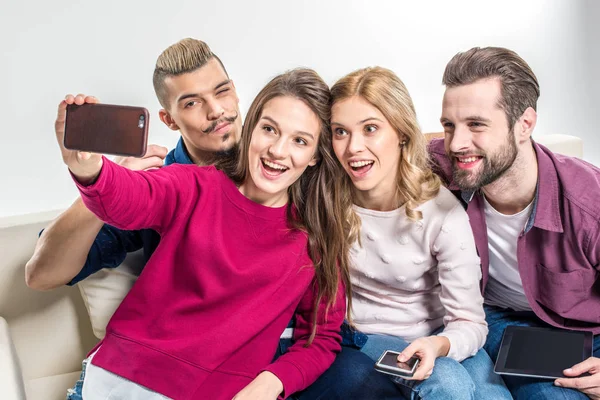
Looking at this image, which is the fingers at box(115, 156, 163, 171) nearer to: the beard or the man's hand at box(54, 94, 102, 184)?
the man's hand at box(54, 94, 102, 184)

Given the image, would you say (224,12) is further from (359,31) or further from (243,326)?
(243,326)

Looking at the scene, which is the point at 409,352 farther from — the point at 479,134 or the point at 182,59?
the point at 182,59

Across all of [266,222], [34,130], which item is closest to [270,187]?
[266,222]

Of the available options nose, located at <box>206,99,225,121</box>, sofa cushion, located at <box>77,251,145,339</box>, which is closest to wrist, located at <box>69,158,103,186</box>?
sofa cushion, located at <box>77,251,145,339</box>

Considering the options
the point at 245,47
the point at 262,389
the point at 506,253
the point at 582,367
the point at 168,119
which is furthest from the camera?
the point at 245,47

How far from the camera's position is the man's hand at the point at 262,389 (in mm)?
1755

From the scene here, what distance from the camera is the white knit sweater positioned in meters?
1.95

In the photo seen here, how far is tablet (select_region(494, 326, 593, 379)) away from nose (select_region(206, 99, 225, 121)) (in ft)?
3.13

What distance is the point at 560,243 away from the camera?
203 cm

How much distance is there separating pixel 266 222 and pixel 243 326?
25cm

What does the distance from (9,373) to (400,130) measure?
110 centimetres

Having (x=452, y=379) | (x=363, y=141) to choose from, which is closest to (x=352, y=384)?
(x=452, y=379)

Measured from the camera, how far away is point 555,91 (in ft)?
13.9

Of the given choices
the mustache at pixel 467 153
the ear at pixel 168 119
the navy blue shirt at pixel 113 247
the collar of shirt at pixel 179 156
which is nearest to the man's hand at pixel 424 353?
the mustache at pixel 467 153
